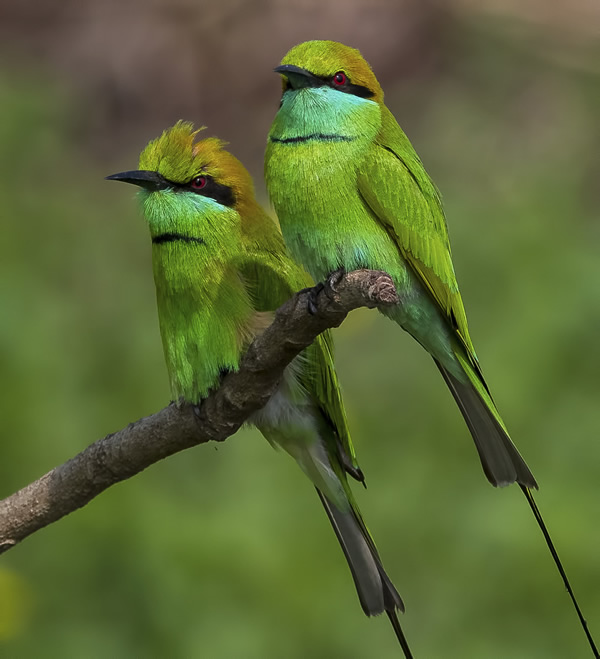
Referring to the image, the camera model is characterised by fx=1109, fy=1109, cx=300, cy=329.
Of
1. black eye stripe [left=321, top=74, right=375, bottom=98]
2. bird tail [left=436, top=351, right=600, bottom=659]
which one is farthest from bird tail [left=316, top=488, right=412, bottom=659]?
black eye stripe [left=321, top=74, right=375, bottom=98]

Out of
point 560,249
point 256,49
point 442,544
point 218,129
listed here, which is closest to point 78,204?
point 218,129

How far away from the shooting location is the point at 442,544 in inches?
123

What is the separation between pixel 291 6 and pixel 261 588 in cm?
363

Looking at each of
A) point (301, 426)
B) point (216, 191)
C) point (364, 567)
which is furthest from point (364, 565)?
point (216, 191)

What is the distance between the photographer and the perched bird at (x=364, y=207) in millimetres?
2217

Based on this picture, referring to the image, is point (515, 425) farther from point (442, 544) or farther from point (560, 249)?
point (560, 249)

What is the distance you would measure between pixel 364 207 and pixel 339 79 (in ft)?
0.87

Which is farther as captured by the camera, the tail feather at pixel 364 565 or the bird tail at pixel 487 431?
the tail feather at pixel 364 565

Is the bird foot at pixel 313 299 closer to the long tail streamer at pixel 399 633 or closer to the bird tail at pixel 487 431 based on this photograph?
the bird tail at pixel 487 431

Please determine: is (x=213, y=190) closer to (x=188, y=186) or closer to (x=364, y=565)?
(x=188, y=186)

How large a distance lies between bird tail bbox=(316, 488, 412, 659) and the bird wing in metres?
0.47

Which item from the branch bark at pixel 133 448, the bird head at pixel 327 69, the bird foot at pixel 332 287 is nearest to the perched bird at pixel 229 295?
the branch bark at pixel 133 448

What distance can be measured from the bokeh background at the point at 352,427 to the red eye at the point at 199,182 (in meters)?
1.06

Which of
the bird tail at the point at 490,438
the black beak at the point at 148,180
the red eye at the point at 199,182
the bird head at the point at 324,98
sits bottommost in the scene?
the bird tail at the point at 490,438
